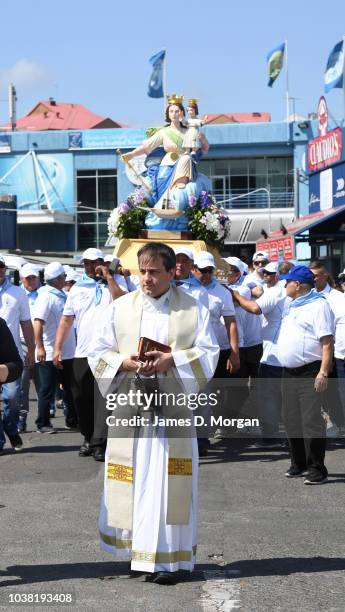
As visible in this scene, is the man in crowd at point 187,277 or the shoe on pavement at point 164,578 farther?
the man in crowd at point 187,277

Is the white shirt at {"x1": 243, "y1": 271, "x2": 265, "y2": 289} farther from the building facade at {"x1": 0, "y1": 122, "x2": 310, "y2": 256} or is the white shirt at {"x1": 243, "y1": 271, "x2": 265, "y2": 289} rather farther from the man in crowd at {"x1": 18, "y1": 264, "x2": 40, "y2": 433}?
the building facade at {"x1": 0, "y1": 122, "x2": 310, "y2": 256}

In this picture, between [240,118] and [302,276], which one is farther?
[240,118]

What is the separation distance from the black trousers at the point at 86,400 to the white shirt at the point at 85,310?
0.50 ft

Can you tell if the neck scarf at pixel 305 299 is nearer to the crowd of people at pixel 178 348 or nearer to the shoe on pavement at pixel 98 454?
the crowd of people at pixel 178 348

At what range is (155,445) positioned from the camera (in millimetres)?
6551

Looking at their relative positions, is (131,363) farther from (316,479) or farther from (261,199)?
(261,199)

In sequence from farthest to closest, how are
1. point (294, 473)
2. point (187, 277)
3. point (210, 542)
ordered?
point (187, 277), point (294, 473), point (210, 542)

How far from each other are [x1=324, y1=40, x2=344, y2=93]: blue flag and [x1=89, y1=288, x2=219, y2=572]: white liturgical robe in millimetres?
33065

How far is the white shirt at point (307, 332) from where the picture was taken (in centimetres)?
965

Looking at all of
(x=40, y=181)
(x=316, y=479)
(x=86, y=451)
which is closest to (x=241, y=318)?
(x=86, y=451)

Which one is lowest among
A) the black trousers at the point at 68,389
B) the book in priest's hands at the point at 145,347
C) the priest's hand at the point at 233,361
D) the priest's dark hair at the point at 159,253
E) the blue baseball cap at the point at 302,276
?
the black trousers at the point at 68,389

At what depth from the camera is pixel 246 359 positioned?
12.9 metres

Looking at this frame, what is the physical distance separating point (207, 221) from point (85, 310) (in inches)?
161

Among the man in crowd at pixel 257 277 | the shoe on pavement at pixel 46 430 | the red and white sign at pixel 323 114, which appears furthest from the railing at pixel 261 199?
the shoe on pavement at pixel 46 430
